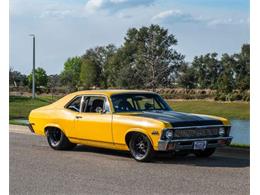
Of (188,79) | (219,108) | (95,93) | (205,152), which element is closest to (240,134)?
(205,152)

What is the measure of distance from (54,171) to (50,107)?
3488 mm

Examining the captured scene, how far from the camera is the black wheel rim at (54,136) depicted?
1245 centimetres

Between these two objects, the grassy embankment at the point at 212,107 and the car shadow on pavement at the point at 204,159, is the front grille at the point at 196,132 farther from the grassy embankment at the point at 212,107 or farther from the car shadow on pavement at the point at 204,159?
the grassy embankment at the point at 212,107

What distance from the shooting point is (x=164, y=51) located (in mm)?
77375

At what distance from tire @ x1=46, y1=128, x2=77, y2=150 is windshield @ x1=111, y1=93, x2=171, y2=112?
1.59 meters

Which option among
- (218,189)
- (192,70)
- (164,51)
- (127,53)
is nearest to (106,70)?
(127,53)

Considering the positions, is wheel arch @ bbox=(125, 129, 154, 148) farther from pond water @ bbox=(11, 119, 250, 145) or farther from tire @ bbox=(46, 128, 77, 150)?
pond water @ bbox=(11, 119, 250, 145)

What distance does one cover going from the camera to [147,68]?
7425 cm

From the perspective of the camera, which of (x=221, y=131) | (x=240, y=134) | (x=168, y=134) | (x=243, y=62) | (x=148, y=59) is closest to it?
(x=168, y=134)

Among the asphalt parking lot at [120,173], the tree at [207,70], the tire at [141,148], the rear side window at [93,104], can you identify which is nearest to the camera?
the asphalt parking lot at [120,173]

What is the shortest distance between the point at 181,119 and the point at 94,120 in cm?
199

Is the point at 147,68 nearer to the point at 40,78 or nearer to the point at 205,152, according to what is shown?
the point at 40,78

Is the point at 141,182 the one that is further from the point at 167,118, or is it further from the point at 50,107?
the point at 50,107

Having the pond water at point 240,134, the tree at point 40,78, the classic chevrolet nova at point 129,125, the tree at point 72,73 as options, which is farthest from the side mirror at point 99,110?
the tree at point 40,78
